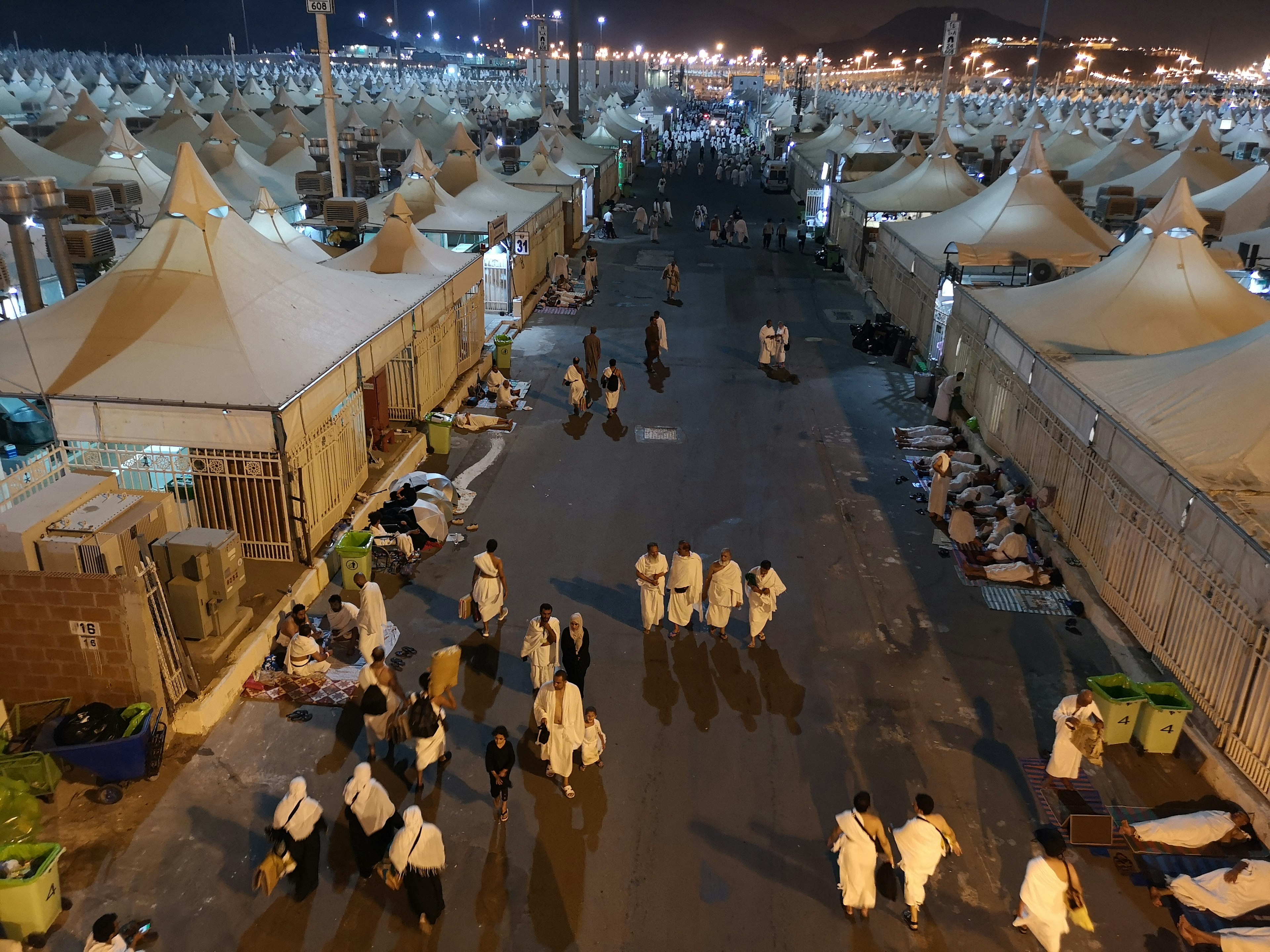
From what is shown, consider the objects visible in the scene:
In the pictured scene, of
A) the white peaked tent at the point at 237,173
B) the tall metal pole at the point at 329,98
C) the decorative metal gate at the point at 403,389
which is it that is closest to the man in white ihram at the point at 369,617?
the decorative metal gate at the point at 403,389

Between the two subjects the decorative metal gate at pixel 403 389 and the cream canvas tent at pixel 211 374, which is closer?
the cream canvas tent at pixel 211 374

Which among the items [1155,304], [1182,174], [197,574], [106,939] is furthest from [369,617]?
[1182,174]

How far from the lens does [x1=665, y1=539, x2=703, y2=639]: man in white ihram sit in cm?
1034

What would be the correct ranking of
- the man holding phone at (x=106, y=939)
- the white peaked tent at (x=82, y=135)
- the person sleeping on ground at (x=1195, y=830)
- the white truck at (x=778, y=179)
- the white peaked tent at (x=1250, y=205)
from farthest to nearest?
1. the white truck at (x=778, y=179)
2. the white peaked tent at (x=82, y=135)
3. the white peaked tent at (x=1250, y=205)
4. the person sleeping on ground at (x=1195, y=830)
5. the man holding phone at (x=106, y=939)

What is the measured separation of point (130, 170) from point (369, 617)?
19541mm

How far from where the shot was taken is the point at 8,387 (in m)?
10.4

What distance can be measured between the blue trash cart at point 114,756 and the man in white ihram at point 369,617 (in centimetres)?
211

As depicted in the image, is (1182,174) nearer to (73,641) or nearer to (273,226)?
(273,226)

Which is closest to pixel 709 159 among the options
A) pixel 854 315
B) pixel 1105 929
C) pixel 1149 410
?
pixel 854 315

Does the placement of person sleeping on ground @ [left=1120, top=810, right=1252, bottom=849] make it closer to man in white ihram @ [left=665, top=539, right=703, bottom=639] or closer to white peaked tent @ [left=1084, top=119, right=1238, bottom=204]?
man in white ihram @ [left=665, top=539, right=703, bottom=639]

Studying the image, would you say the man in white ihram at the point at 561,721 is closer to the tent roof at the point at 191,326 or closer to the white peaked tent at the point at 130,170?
the tent roof at the point at 191,326

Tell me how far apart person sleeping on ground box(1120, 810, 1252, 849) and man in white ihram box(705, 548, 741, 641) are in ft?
14.4

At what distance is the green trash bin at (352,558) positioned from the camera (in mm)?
11023

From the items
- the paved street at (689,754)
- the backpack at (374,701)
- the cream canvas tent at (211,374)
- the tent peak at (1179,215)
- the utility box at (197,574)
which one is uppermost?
the tent peak at (1179,215)
